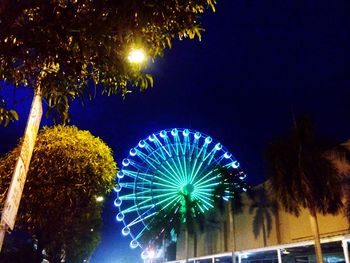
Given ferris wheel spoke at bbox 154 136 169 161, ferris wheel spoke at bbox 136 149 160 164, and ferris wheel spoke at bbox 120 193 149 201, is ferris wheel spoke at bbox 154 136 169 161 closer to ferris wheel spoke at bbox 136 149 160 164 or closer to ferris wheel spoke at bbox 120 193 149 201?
ferris wheel spoke at bbox 136 149 160 164

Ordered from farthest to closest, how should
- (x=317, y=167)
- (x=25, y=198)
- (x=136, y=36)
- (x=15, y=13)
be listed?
(x=317, y=167) → (x=25, y=198) → (x=136, y=36) → (x=15, y=13)

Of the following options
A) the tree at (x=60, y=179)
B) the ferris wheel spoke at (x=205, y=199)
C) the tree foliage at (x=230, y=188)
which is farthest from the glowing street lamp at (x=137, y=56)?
the ferris wheel spoke at (x=205, y=199)

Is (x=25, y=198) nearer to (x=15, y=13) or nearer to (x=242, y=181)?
(x=15, y=13)

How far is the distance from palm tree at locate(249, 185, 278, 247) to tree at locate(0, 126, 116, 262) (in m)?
15.8

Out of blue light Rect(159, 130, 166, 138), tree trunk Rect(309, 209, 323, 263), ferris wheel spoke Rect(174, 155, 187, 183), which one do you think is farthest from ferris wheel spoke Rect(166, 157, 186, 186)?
tree trunk Rect(309, 209, 323, 263)

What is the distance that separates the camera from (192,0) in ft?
19.4

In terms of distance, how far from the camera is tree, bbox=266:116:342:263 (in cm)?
2103

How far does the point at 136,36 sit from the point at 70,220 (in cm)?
1608

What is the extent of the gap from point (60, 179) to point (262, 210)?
19.6 meters

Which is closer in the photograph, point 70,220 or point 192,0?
point 192,0

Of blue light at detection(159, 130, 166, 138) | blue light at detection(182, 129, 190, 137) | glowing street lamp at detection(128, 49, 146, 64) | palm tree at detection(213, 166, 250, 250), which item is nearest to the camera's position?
glowing street lamp at detection(128, 49, 146, 64)

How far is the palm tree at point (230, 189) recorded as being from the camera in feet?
113

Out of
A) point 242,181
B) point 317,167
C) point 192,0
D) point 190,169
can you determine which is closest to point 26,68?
point 192,0

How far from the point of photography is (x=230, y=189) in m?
35.2
